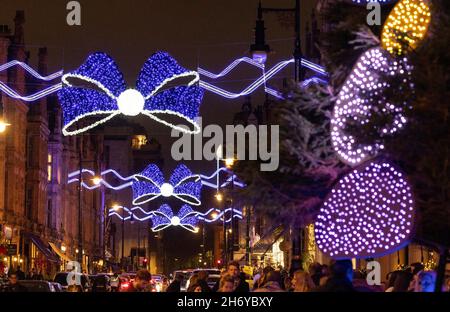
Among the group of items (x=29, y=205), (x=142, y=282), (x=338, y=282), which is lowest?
(x=142, y=282)

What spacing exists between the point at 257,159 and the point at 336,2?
143 inches

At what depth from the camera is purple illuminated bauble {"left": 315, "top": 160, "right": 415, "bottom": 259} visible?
11523 millimetres

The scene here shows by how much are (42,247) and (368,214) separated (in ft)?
180

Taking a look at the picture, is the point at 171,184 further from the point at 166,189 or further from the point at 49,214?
the point at 49,214


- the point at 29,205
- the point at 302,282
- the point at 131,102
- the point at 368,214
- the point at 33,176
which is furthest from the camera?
the point at 29,205

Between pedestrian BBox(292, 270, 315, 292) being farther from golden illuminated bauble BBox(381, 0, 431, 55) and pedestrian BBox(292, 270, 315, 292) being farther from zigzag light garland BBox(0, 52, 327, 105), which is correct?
zigzag light garland BBox(0, 52, 327, 105)

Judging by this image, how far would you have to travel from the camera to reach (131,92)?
2797cm

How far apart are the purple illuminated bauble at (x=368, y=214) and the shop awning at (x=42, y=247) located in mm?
50462

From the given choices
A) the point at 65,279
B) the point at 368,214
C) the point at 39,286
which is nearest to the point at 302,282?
the point at 368,214

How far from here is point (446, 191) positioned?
439 inches

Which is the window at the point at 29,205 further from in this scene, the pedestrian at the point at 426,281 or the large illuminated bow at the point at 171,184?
the pedestrian at the point at 426,281

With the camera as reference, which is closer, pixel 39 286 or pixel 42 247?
pixel 39 286

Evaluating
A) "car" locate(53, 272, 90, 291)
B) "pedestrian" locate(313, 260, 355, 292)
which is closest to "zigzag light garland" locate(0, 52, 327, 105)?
"car" locate(53, 272, 90, 291)
